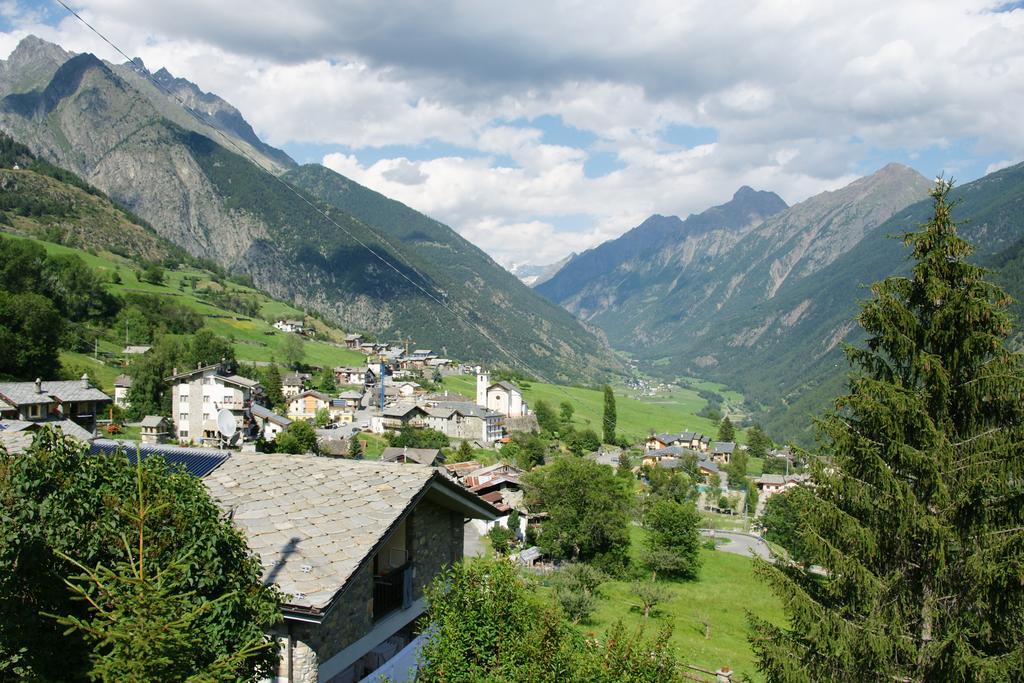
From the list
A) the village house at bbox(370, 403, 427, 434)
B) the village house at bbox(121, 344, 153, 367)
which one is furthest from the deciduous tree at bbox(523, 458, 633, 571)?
the village house at bbox(121, 344, 153, 367)

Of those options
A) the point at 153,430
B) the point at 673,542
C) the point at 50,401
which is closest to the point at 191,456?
the point at 673,542

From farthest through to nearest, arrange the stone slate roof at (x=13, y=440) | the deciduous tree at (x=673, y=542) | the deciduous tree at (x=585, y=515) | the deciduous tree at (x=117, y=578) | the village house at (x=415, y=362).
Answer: the village house at (x=415, y=362), the deciduous tree at (x=673, y=542), the deciduous tree at (x=585, y=515), the stone slate roof at (x=13, y=440), the deciduous tree at (x=117, y=578)

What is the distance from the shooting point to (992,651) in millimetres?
9680

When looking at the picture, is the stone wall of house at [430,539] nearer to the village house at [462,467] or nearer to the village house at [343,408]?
the village house at [462,467]

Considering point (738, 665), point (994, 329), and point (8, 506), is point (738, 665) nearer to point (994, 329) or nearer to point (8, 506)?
point (994, 329)

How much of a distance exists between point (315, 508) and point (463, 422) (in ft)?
322

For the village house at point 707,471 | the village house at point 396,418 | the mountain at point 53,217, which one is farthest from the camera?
the mountain at point 53,217

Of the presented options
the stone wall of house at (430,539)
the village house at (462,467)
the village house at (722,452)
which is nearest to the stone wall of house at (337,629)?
the stone wall of house at (430,539)

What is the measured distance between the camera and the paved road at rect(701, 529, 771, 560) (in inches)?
2667

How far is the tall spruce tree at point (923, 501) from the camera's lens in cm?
956

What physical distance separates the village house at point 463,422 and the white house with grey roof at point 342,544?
307 ft

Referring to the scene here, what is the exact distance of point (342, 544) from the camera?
25.9 feet

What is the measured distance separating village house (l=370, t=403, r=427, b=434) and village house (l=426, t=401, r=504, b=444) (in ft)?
7.86

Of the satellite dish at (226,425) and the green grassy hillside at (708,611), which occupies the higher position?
the satellite dish at (226,425)
